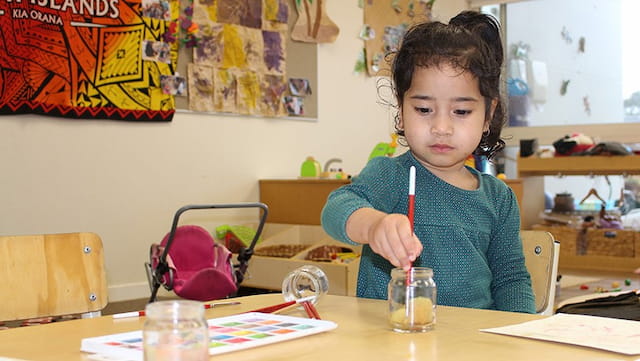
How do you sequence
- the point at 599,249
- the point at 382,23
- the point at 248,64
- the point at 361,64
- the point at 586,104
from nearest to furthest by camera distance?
the point at 248,64 < the point at 599,249 < the point at 361,64 < the point at 382,23 < the point at 586,104

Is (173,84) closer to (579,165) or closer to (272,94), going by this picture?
(272,94)

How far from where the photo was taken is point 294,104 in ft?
14.4

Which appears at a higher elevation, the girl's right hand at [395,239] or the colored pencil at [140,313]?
the girl's right hand at [395,239]

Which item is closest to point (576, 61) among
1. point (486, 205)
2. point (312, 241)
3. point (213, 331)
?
point (312, 241)

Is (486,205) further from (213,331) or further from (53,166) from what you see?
(53,166)

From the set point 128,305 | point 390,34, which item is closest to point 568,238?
point 390,34

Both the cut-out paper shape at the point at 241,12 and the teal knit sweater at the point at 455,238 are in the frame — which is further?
the cut-out paper shape at the point at 241,12

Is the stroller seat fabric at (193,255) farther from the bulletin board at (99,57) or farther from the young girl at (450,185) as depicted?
the young girl at (450,185)

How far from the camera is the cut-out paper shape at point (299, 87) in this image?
4387mm

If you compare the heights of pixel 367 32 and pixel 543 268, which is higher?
pixel 367 32

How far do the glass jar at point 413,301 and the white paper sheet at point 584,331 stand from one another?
7 centimetres

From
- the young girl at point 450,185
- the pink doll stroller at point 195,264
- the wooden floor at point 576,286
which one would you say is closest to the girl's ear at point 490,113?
the young girl at point 450,185

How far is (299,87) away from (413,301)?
3.62 metres

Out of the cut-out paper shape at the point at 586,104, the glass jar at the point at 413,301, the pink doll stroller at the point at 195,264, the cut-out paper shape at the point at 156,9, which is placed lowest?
the pink doll stroller at the point at 195,264
